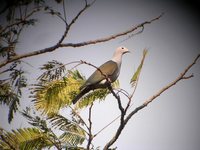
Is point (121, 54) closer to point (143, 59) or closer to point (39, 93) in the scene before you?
point (143, 59)

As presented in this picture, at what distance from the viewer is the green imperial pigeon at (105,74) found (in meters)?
3.58

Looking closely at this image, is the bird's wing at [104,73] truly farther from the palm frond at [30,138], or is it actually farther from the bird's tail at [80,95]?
the palm frond at [30,138]

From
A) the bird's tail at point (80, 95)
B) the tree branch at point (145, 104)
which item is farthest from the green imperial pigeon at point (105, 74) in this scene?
the tree branch at point (145, 104)

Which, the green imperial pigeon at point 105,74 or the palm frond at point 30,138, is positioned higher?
the green imperial pigeon at point 105,74

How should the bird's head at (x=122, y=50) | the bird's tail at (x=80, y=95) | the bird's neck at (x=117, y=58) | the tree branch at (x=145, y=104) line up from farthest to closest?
the bird's head at (x=122, y=50) < the bird's neck at (x=117, y=58) < the bird's tail at (x=80, y=95) < the tree branch at (x=145, y=104)

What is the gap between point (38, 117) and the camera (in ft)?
10.1

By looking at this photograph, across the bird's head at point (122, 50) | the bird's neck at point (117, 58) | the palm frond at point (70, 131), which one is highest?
the bird's head at point (122, 50)

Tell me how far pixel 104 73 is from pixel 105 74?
0.66 feet

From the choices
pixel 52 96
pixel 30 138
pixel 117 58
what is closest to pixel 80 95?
pixel 52 96

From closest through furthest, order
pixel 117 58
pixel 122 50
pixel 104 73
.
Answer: pixel 104 73
pixel 117 58
pixel 122 50

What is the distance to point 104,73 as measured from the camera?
12.6 ft

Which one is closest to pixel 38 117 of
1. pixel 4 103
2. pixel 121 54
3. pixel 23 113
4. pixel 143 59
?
pixel 23 113

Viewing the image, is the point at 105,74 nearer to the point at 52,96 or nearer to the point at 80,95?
the point at 80,95

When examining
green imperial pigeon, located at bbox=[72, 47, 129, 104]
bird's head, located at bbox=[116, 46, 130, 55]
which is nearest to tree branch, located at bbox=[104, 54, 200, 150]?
green imperial pigeon, located at bbox=[72, 47, 129, 104]
